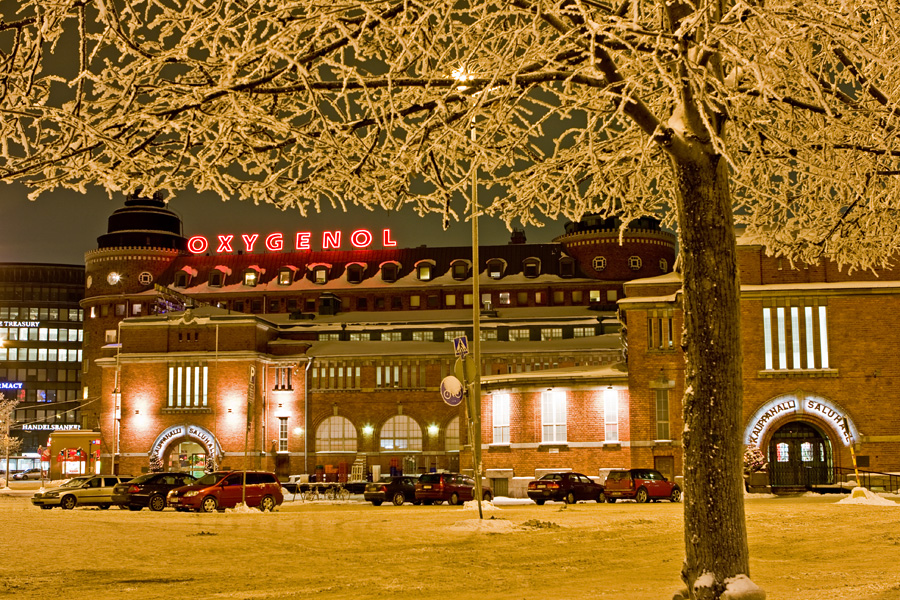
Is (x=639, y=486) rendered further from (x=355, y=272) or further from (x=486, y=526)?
(x=355, y=272)

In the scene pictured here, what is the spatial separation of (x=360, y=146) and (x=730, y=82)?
11.2 feet

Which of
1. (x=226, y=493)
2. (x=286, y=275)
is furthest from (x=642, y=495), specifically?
(x=286, y=275)

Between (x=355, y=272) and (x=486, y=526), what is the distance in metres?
77.2

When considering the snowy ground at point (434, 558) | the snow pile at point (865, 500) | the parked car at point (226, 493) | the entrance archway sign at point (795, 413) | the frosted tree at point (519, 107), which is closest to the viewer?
the frosted tree at point (519, 107)

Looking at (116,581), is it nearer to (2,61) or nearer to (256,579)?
(256,579)

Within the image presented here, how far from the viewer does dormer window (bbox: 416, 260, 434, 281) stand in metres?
98.7

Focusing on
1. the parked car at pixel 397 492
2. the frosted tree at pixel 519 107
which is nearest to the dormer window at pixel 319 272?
the parked car at pixel 397 492

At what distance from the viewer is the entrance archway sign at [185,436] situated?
2913 inches

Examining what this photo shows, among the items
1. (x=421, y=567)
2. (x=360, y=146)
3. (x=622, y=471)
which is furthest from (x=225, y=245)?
(x=360, y=146)

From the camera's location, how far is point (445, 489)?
44.1 metres

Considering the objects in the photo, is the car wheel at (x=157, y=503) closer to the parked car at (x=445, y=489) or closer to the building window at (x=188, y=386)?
the parked car at (x=445, y=489)

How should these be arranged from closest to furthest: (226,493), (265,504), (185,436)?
(226,493)
(265,504)
(185,436)

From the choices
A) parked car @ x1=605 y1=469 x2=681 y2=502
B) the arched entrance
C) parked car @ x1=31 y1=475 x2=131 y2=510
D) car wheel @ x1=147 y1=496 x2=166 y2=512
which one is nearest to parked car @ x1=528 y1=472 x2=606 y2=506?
parked car @ x1=605 y1=469 x2=681 y2=502

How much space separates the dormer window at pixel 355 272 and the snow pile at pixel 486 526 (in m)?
76.1
